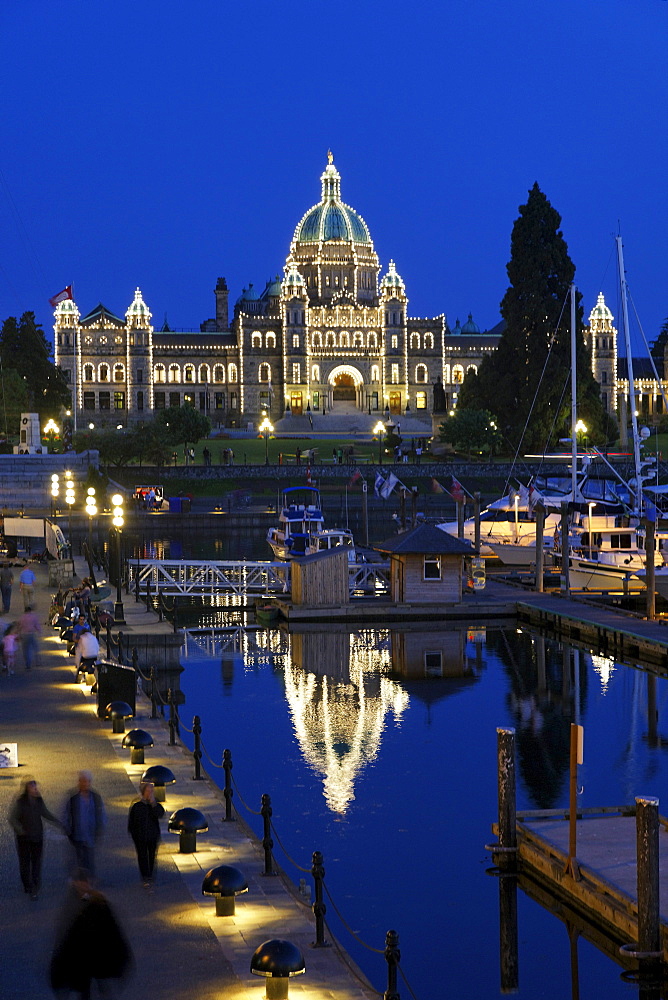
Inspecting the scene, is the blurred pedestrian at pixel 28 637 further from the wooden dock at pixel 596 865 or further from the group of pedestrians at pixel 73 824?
the group of pedestrians at pixel 73 824

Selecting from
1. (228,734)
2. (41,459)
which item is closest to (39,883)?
(228,734)

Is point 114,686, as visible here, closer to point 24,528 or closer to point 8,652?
point 8,652

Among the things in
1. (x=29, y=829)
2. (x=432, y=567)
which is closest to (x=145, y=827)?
(x=29, y=829)

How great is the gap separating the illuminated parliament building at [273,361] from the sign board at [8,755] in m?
139

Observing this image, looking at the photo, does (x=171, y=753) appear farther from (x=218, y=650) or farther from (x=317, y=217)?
(x=317, y=217)

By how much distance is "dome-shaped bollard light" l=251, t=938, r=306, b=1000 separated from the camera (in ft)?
41.7

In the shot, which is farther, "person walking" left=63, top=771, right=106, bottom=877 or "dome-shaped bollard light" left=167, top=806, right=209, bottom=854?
"dome-shaped bollard light" left=167, top=806, right=209, bottom=854

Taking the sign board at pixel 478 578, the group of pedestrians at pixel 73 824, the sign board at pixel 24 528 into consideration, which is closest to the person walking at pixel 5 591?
the sign board at pixel 478 578

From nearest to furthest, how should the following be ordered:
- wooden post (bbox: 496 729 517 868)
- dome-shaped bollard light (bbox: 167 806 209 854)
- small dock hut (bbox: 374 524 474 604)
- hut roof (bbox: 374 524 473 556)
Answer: dome-shaped bollard light (bbox: 167 806 209 854) → wooden post (bbox: 496 729 517 868) → hut roof (bbox: 374 524 473 556) → small dock hut (bbox: 374 524 474 604)

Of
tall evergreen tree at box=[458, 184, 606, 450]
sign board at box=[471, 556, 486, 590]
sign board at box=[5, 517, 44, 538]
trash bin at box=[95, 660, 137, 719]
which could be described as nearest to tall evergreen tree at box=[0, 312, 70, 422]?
tall evergreen tree at box=[458, 184, 606, 450]

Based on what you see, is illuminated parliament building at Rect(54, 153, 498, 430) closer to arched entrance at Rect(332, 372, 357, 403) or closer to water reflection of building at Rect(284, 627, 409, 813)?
arched entrance at Rect(332, 372, 357, 403)

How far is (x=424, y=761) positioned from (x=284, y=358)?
139 metres

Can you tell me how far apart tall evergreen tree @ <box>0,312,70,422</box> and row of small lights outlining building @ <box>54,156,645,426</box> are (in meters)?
36.2

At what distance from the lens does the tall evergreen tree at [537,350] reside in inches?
3829
